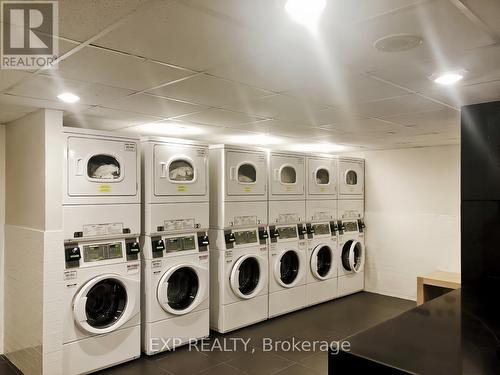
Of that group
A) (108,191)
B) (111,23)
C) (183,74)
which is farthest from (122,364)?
(111,23)

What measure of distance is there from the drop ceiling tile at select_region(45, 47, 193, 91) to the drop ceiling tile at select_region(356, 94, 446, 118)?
61.0 inches

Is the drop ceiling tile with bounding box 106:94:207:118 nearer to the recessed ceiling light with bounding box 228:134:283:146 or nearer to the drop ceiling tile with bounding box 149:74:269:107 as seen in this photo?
the drop ceiling tile with bounding box 149:74:269:107

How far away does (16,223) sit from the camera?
11.8 ft

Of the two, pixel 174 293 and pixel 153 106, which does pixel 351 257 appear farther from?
pixel 153 106

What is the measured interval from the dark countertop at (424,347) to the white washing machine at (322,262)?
3491mm

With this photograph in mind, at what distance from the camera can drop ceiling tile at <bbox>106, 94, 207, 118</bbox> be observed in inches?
110

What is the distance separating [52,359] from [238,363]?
1.61 meters

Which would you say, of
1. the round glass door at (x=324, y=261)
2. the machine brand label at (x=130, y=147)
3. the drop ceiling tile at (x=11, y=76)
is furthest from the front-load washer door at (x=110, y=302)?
the round glass door at (x=324, y=261)

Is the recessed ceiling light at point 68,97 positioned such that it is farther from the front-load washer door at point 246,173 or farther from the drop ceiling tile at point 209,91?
the front-load washer door at point 246,173

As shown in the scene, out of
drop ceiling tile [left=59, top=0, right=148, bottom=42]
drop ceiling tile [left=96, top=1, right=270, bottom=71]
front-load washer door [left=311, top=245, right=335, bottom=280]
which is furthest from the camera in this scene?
front-load washer door [left=311, top=245, right=335, bottom=280]

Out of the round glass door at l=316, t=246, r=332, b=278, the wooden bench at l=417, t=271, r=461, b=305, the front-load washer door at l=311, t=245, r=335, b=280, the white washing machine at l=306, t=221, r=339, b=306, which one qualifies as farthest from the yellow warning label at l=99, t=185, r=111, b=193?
the wooden bench at l=417, t=271, r=461, b=305

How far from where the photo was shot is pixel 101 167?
345cm

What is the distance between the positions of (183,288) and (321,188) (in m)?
2.48

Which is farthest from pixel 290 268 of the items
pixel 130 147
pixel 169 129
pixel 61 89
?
pixel 61 89
